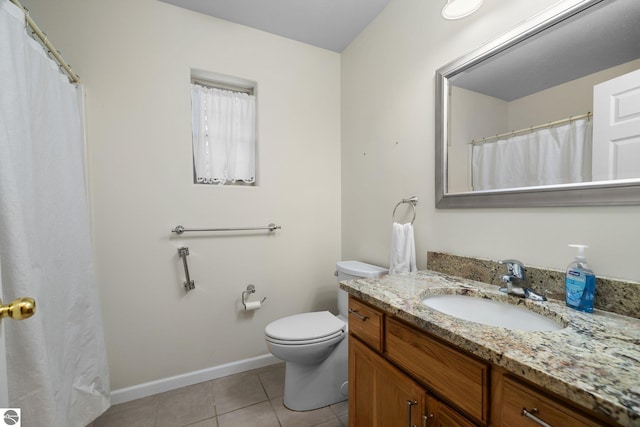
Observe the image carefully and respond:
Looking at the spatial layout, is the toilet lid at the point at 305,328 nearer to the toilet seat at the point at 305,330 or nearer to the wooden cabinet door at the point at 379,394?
the toilet seat at the point at 305,330

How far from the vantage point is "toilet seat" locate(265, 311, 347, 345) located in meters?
1.37

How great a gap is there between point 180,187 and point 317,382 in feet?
4.91

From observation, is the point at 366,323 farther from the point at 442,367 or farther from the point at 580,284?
the point at 580,284

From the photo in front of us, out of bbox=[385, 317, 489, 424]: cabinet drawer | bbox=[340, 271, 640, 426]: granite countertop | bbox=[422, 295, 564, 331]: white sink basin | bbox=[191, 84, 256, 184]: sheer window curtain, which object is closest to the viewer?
bbox=[340, 271, 640, 426]: granite countertop

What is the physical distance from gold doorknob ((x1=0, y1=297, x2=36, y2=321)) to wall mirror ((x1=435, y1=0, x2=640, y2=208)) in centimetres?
147

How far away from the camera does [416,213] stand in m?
1.47

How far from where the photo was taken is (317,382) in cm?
151

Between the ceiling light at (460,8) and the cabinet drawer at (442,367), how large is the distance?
125 centimetres

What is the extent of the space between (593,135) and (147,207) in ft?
7.03

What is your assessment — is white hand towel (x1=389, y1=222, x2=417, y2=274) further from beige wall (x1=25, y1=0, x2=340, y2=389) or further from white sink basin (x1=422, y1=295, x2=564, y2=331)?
beige wall (x1=25, y1=0, x2=340, y2=389)

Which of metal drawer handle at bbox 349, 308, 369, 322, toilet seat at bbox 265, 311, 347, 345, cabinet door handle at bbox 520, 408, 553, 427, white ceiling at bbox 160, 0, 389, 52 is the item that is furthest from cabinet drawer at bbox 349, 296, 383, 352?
white ceiling at bbox 160, 0, 389, 52

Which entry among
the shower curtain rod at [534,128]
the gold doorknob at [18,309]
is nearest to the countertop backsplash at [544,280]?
the shower curtain rod at [534,128]

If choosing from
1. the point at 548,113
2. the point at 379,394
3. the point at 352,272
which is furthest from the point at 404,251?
the point at 548,113

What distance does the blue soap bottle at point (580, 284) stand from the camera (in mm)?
776
